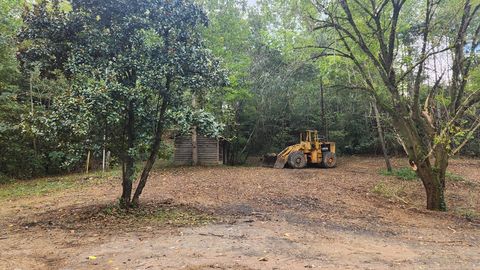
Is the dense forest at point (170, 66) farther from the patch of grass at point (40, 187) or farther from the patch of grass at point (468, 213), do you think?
the patch of grass at point (40, 187)

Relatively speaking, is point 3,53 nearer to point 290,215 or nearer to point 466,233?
point 290,215

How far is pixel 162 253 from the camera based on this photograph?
14.8 feet

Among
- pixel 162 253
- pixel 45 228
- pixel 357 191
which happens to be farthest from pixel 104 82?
pixel 357 191

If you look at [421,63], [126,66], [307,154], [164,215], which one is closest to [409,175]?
[307,154]

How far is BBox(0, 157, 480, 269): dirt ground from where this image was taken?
14.1ft

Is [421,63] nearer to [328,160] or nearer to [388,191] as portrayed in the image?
[388,191]

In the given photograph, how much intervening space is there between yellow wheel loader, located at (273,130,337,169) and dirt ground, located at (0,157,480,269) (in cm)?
473

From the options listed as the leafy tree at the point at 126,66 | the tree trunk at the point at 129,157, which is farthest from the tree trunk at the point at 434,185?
the tree trunk at the point at 129,157

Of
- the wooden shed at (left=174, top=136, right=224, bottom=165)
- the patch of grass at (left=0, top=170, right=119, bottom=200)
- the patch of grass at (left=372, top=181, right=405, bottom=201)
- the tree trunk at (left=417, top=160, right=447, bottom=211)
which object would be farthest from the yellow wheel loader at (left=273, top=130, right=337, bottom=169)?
the tree trunk at (left=417, top=160, right=447, bottom=211)

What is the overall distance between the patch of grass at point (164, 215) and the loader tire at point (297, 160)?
908 centimetres

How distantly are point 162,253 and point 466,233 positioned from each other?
18.2 ft

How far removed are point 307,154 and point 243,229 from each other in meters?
11.3

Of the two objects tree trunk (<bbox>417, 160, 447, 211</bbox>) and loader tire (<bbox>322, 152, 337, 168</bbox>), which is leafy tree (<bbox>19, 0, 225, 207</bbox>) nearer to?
tree trunk (<bbox>417, 160, 447, 211</bbox>)

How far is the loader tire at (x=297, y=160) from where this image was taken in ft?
52.3
